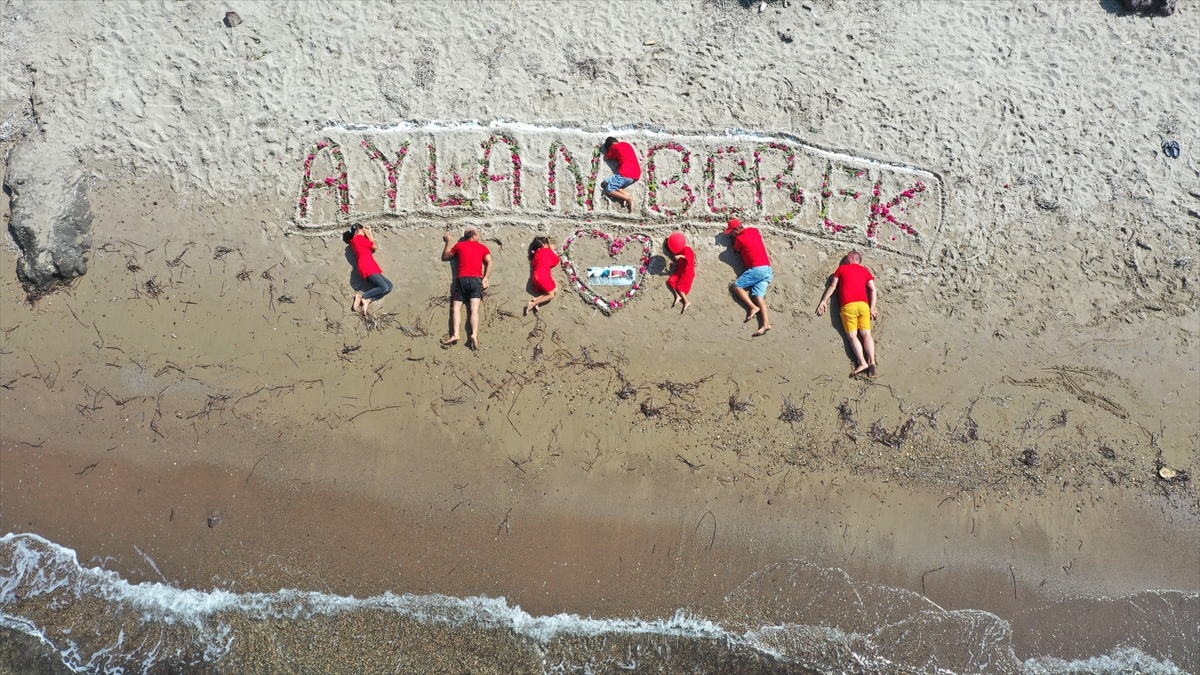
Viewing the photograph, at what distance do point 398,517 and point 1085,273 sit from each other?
1050 cm

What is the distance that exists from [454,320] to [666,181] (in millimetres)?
3704

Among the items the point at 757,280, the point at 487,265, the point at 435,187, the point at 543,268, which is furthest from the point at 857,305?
the point at 435,187

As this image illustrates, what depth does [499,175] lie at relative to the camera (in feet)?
28.2

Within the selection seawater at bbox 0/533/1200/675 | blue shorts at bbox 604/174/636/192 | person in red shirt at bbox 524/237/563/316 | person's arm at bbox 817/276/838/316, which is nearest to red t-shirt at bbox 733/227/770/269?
person's arm at bbox 817/276/838/316

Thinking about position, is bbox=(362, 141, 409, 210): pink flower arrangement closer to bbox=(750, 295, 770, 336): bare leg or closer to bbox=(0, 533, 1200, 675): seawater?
bbox=(750, 295, 770, 336): bare leg

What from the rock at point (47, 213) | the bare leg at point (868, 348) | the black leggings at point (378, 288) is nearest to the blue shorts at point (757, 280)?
the bare leg at point (868, 348)

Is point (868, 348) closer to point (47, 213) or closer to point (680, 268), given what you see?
point (680, 268)

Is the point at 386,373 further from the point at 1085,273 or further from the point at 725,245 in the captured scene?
the point at 1085,273

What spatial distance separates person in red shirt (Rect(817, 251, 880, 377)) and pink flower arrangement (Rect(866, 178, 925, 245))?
1.84ft

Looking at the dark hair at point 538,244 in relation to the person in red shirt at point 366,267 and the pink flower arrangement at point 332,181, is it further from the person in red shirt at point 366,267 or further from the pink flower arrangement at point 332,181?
the pink flower arrangement at point 332,181

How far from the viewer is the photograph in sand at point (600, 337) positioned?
7906 millimetres

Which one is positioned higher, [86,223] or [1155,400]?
[86,223]

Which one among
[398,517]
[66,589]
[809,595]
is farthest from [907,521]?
[66,589]

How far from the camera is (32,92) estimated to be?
8.72 metres
